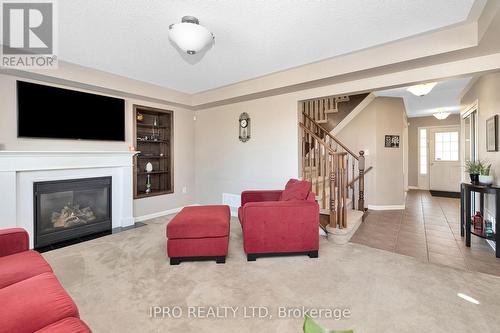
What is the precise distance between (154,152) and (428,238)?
4837 mm

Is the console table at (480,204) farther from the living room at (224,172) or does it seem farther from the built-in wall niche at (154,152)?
the built-in wall niche at (154,152)

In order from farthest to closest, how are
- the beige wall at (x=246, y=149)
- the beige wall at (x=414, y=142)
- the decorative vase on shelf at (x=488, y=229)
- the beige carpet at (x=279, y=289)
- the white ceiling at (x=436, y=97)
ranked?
the beige wall at (x=414, y=142) < the white ceiling at (x=436, y=97) < the beige wall at (x=246, y=149) < the decorative vase on shelf at (x=488, y=229) < the beige carpet at (x=279, y=289)

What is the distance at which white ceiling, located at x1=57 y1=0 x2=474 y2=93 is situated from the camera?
190 cm

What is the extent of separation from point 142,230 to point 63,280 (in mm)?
1499

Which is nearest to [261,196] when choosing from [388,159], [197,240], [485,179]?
[197,240]

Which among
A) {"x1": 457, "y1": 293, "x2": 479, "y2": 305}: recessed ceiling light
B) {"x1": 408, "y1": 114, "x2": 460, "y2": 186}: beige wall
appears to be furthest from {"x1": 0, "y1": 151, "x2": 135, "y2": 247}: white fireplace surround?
{"x1": 408, "y1": 114, "x2": 460, "y2": 186}: beige wall

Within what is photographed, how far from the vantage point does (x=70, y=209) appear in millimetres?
3459

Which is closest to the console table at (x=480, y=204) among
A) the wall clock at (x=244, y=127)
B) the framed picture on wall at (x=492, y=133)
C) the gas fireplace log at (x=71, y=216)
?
the framed picture on wall at (x=492, y=133)

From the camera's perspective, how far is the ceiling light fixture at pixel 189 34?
191 centimetres

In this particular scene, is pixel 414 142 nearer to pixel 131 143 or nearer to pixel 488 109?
pixel 488 109

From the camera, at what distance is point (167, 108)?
4648 mm

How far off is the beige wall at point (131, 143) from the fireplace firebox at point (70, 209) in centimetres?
51

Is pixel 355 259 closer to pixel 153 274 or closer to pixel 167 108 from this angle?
pixel 153 274

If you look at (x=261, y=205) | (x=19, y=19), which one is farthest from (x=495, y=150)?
(x=19, y=19)
